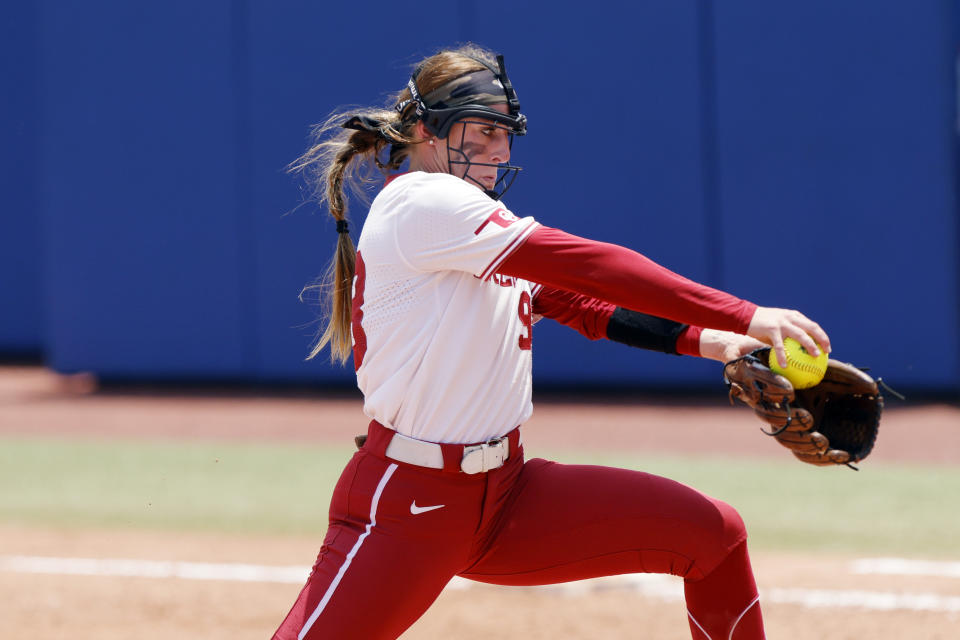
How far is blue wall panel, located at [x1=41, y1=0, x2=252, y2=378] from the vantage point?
471 inches

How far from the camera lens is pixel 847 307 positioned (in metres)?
10.4

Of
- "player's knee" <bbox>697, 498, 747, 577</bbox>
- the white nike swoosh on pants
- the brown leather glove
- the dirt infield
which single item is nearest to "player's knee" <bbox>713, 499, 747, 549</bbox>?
"player's knee" <bbox>697, 498, 747, 577</bbox>

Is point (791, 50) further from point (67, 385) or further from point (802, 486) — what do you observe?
point (67, 385)

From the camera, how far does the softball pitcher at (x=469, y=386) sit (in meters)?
2.96

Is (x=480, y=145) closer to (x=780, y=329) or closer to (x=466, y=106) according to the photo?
(x=466, y=106)

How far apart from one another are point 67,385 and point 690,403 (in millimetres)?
6486

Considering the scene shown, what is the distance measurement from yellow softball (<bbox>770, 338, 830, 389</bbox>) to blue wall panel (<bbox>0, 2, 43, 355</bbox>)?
13.3m

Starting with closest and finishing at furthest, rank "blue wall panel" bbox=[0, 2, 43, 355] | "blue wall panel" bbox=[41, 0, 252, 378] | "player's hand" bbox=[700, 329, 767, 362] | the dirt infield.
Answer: "player's hand" bbox=[700, 329, 767, 362], the dirt infield, "blue wall panel" bbox=[41, 0, 252, 378], "blue wall panel" bbox=[0, 2, 43, 355]

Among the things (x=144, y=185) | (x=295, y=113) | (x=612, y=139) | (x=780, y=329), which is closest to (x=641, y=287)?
(x=780, y=329)

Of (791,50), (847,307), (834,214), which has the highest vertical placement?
(791,50)

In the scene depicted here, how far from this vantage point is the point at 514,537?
10.7 ft

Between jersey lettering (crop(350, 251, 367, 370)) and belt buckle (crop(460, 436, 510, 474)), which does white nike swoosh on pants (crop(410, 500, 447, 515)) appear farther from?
jersey lettering (crop(350, 251, 367, 370))

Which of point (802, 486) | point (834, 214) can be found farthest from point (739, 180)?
point (802, 486)

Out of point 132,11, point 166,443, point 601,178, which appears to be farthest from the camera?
point 132,11
